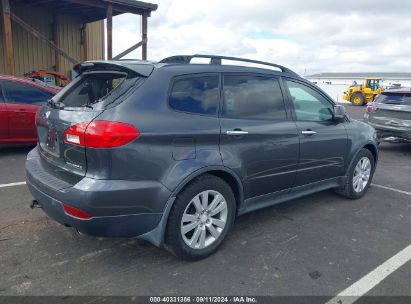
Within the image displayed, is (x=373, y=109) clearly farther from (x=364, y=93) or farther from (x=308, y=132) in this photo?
(x=364, y=93)

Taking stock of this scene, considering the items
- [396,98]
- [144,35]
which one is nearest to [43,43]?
[144,35]

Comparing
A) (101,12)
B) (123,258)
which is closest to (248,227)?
(123,258)

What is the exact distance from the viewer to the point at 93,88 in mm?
3398

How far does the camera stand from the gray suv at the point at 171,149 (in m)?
2.72

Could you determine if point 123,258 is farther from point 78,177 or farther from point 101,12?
point 101,12

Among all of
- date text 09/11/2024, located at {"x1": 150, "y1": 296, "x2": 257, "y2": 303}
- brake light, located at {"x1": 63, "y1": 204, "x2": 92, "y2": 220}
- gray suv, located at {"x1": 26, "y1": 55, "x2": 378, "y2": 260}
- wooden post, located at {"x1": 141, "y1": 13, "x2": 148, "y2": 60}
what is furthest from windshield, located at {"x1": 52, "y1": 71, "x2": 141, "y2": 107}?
wooden post, located at {"x1": 141, "y1": 13, "x2": 148, "y2": 60}

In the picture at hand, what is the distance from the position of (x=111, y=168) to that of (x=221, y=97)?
1.21 metres

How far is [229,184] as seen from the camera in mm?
3420

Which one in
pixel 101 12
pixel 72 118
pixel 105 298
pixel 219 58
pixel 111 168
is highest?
pixel 101 12

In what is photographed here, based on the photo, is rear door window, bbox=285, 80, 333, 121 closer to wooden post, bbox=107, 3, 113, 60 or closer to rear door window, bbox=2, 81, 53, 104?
rear door window, bbox=2, 81, 53, 104

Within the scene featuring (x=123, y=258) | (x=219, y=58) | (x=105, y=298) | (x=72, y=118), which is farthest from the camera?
(x=219, y=58)

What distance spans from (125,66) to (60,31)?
13211mm

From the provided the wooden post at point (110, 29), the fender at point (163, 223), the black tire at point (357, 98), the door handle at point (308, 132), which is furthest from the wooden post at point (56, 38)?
the black tire at point (357, 98)

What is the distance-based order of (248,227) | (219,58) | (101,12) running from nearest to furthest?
(219,58)
(248,227)
(101,12)
